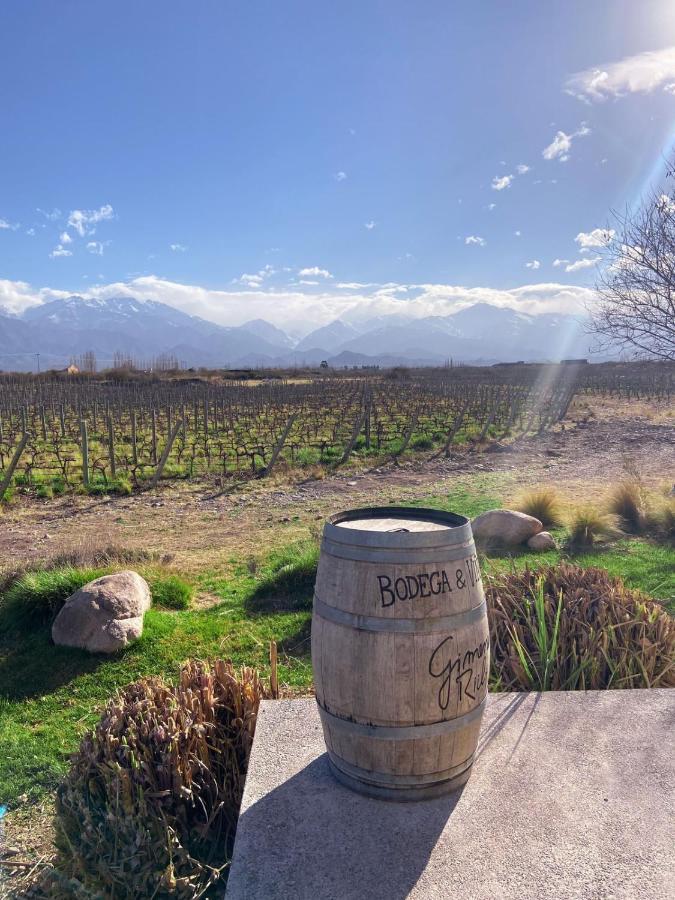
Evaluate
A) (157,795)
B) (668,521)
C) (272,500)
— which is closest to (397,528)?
(157,795)

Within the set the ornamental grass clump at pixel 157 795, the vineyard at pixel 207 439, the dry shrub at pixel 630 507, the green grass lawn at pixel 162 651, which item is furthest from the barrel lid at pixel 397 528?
the vineyard at pixel 207 439

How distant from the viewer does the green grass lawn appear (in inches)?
153

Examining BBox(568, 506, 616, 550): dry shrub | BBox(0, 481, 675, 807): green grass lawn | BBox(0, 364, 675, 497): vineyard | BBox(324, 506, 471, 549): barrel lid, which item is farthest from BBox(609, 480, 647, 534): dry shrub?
BBox(0, 364, 675, 497): vineyard

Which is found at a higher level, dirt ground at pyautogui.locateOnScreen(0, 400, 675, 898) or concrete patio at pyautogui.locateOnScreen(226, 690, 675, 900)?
concrete patio at pyautogui.locateOnScreen(226, 690, 675, 900)

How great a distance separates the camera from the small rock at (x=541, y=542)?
25.5ft

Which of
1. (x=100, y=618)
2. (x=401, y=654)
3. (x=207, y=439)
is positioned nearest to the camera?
(x=401, y=654)

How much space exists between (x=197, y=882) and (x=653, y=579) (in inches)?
215

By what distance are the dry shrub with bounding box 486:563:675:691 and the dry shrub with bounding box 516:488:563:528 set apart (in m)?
4.58

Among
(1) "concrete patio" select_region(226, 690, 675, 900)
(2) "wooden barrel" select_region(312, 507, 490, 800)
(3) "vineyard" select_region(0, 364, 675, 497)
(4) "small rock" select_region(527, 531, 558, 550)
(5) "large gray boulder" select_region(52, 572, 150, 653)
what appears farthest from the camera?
(3) "vineyard" select_region(0, 364, 675, 497)

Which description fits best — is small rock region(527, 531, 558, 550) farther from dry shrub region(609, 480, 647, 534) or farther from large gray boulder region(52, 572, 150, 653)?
large gray boulder region(52, 572, 150, 653)

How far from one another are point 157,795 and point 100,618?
2785mm

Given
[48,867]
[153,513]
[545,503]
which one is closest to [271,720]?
[48,867]

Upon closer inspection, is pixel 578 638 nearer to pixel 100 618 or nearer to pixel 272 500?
pixel 100 618

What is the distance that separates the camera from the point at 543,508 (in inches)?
358
